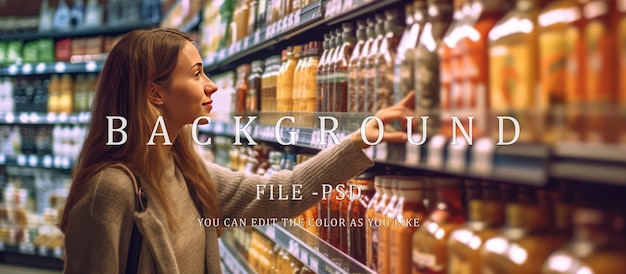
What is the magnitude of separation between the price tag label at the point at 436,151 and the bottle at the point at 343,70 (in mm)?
722

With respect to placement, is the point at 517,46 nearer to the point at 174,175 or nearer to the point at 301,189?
the point at 301,189

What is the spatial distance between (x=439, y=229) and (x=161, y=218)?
0.80 meters

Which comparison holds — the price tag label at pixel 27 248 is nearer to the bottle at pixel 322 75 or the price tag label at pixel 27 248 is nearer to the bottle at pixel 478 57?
the bottle at pixel 322 75

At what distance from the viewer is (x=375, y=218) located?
1665mm

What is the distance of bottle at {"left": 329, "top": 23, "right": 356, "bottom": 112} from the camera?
6.37ft

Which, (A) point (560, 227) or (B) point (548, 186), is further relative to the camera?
(B) point (548, 186)

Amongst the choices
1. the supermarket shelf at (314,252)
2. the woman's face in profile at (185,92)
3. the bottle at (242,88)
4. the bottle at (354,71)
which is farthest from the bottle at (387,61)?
the bottle at (242,88)

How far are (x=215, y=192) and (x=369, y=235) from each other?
54 centimetres

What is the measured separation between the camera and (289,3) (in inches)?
101

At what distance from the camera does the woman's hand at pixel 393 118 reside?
4.55 ft

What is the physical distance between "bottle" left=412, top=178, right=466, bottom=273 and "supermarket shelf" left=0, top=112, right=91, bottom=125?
5.03m

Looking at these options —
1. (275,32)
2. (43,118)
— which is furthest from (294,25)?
(43,118)

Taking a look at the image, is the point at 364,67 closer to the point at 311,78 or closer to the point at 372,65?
the point at 372,65

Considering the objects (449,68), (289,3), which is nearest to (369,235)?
(449,68)
